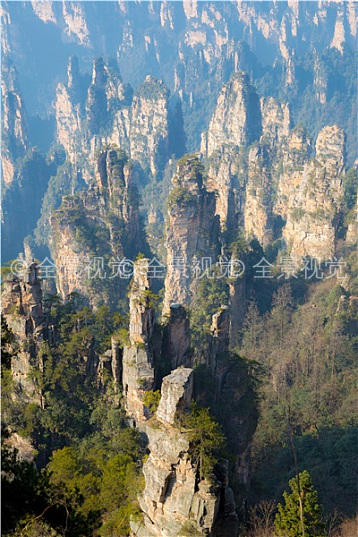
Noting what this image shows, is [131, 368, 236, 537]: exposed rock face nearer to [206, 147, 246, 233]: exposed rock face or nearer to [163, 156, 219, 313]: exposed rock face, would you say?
[163, 156, 219, 313]: exposed rock face

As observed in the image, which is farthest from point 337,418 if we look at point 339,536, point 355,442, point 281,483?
point 339,536

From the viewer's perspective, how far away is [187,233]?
1598 inches

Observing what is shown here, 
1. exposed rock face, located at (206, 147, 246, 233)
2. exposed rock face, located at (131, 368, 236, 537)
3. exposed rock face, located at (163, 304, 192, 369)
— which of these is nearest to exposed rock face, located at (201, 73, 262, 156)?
exposed rock face, located at (206, 147, 246, 233)

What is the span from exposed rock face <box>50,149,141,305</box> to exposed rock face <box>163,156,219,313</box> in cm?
406

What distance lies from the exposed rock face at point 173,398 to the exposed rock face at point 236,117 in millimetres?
69378

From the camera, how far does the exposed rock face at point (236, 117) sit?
84.6 metres

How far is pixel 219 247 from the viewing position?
135 feet

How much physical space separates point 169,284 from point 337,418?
16625 millimetres

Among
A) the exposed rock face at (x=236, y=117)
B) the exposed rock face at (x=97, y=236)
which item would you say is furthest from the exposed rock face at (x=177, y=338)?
the exposed rock face at (x=236, y=117)

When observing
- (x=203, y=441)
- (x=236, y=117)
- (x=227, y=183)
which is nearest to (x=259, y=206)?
(x=227, y=183)

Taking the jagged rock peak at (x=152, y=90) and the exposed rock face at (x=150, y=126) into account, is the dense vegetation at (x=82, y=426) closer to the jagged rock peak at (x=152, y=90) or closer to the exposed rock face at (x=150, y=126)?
the exposed rock face at (x=150, y=126)

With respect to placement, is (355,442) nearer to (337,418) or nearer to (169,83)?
(337,418)

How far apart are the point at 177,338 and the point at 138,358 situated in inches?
95.0

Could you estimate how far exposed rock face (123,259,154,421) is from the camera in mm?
21188
